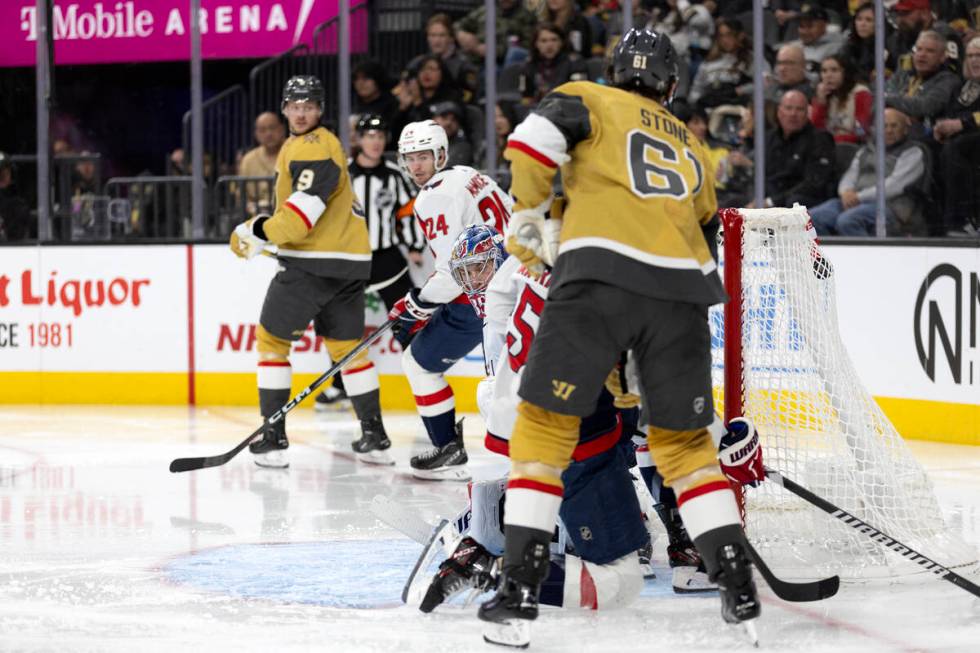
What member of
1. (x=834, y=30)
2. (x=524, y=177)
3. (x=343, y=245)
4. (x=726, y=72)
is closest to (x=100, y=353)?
(x=343, y=245)

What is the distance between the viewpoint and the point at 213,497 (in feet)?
15.6

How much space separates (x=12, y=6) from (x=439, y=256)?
3.66 metres

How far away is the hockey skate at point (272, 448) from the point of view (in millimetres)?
5289

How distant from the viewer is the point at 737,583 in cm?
284

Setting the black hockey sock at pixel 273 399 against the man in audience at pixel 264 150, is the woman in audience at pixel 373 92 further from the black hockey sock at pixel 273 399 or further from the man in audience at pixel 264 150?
the black hockey sock at pixel 273 399

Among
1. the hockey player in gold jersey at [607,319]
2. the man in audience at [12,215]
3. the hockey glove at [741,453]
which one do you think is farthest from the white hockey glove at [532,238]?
the man in audience at [12,215]

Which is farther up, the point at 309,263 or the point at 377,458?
the point at 309,263

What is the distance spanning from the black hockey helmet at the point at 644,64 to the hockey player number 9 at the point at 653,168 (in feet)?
0.47

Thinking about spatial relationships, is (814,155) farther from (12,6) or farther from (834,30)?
(12,6)

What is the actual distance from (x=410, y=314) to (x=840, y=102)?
2.58 m

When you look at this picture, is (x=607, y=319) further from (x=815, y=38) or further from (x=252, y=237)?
(x=815, y=38)

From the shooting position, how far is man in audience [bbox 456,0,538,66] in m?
7.51

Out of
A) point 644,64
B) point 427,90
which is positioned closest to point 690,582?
point 644,64

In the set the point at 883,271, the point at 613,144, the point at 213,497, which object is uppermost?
the point at 613,144
